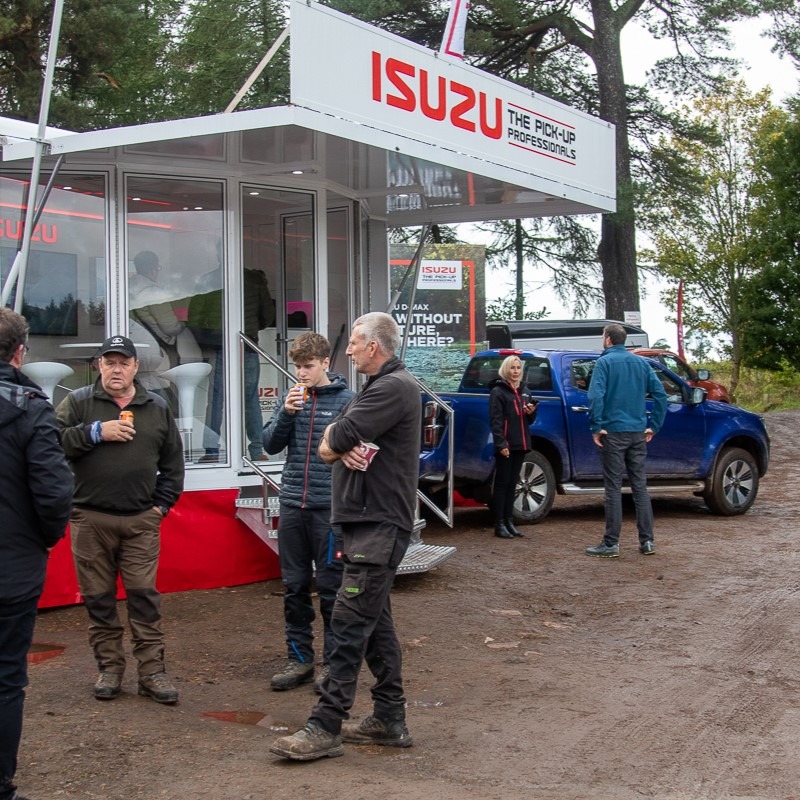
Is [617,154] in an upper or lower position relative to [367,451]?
upper

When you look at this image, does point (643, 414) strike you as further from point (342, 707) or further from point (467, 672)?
point (342, 707)

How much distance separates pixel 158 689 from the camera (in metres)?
5.42

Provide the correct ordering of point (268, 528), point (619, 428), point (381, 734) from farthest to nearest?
point (619, 428)
point (268, 528)
point (381, 734)

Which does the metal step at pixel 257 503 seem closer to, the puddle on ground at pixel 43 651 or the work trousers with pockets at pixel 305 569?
the puddle on ground at pixel 43 651

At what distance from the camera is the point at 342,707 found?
461cm

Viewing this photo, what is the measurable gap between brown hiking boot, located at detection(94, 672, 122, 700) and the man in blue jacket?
5.20m

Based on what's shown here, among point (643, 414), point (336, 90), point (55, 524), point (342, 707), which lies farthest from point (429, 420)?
point (55, 524)

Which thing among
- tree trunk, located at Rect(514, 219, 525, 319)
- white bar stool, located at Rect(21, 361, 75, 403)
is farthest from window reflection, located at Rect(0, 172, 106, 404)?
tree trunk, located at Rect(514, 219, 525, 319)

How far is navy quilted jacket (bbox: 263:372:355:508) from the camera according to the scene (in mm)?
5680

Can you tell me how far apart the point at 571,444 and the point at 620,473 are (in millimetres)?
1827

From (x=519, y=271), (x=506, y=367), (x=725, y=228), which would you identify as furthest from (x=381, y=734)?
(x=725, y=228)

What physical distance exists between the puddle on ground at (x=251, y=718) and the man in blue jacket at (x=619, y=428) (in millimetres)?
4923

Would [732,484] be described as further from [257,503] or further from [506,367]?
[257,503]

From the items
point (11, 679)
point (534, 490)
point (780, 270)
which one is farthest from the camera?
point (780, 270)
